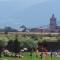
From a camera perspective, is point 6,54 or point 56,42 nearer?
point 6,54

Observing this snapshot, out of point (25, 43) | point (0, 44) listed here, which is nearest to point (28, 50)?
point (25, 43)

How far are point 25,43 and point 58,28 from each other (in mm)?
10191

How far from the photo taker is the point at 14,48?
15.3 metres

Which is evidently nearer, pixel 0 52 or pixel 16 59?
pixel 16 59

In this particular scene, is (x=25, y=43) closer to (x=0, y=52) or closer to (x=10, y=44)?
(x=10, y=44)

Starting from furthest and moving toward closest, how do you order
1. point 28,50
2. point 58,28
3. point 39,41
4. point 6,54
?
point 58,28
point 39,41
point 28,50
point 6,54

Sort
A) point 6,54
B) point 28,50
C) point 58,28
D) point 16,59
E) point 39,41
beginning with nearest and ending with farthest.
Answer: point 16,59 < point 6,54 < point 28,50 < point 39,41 < point 58,28

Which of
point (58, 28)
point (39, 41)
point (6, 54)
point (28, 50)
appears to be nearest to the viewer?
point (6, 54)

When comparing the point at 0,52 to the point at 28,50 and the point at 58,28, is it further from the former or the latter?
the point at 58,28

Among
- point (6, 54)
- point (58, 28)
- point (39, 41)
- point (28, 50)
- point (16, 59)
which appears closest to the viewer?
point (16, 59)

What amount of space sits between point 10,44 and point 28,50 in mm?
1323

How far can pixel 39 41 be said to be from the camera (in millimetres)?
16047

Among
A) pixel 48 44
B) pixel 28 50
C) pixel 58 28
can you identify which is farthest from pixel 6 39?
pixel 58 28

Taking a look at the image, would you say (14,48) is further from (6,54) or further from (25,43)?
(6,54)
